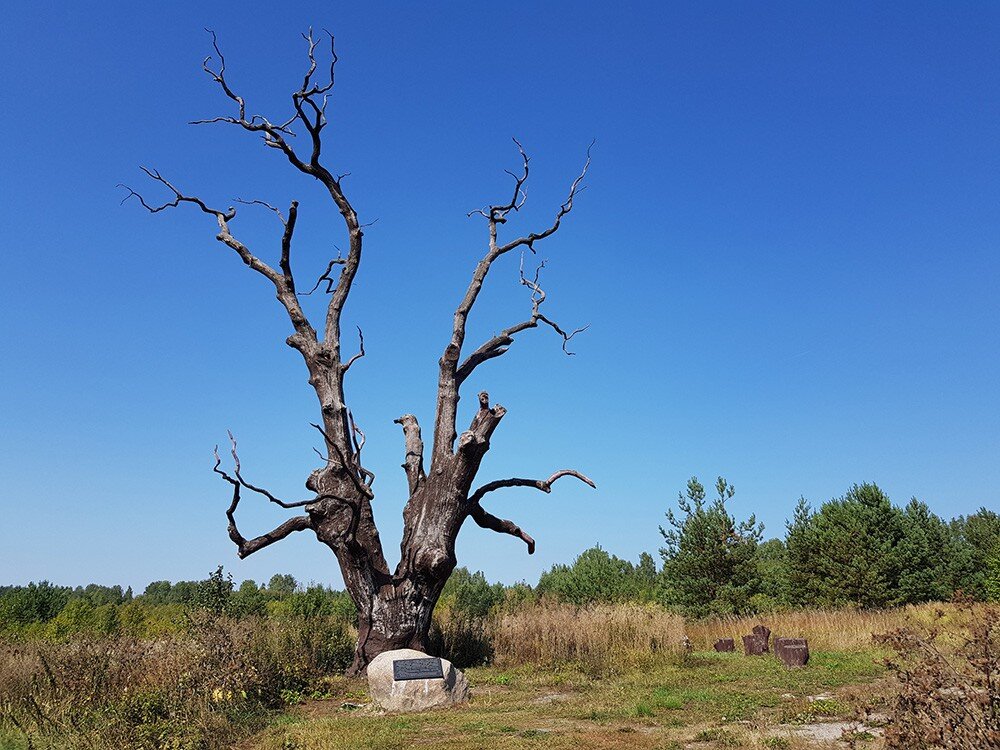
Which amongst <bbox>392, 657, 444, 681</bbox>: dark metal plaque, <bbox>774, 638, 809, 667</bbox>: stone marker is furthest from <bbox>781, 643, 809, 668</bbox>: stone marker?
<bbox>392, 657, 444, 681</bbox>: dark metal plaque

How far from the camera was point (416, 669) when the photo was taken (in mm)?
10539

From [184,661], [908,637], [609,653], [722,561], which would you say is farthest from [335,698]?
[722,561]

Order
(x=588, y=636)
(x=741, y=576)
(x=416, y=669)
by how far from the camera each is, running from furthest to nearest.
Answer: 1. (x=741, y=576)
2. (x=588, y=636)
3. (x=416, y=669)

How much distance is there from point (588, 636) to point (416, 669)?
207 inches

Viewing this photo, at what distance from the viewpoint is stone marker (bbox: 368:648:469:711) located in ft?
33.5

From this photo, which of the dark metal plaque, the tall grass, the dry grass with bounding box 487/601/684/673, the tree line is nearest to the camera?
the tall grass

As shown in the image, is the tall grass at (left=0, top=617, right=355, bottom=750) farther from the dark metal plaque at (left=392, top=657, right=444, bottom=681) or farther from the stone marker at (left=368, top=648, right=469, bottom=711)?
the dark metal plaque at (left=392, top=657, right=444, bottom=681)

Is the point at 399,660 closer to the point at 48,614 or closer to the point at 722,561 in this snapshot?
the point at 722,561

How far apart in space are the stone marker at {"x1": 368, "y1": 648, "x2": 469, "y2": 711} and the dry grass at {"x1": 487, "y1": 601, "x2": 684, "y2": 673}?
3.77 m

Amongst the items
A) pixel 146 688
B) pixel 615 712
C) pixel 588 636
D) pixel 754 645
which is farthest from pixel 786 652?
pixel 146 688

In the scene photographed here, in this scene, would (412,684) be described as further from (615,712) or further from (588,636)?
(588,636)

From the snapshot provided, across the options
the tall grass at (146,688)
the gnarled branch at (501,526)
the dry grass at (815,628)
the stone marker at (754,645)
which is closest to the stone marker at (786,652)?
the stone marker at (754,645)

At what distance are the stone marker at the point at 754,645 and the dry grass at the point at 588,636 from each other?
1.45 m

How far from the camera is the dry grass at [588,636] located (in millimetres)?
14010
